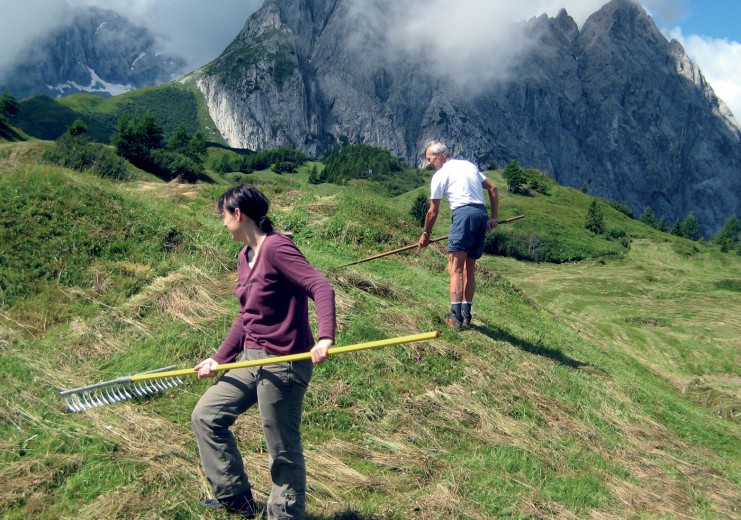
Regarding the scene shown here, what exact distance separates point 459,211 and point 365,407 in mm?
3772

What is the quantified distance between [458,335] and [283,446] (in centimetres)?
549

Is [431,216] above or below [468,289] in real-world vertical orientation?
above

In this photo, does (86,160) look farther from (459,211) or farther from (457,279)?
(457,279)

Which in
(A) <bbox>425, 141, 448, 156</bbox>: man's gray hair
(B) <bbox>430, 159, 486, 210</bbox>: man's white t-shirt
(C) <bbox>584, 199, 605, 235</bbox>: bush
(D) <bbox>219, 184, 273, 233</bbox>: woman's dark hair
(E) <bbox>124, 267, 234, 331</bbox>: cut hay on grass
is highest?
(C) <bbox>584, 199, 605, 235</bbox>: bush

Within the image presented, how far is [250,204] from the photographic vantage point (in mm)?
4246

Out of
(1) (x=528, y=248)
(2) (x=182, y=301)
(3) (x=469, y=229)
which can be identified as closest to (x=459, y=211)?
(3) (x=469, y=229)

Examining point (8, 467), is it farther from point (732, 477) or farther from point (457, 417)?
point (732, 477)

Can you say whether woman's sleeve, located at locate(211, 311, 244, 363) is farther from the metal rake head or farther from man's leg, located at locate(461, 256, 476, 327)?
man's leg, located at locate(461, 256, 476, 327)

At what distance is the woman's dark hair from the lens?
4242 millimetres

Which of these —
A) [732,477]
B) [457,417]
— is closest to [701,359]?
[732,477]

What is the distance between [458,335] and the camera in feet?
30.3

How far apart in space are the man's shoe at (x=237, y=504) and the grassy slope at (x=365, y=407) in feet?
0.34

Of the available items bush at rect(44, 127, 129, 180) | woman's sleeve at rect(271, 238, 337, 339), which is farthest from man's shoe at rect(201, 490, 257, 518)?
bush at rect(44, 127, 129, 180)

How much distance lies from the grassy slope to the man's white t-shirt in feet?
6.72
